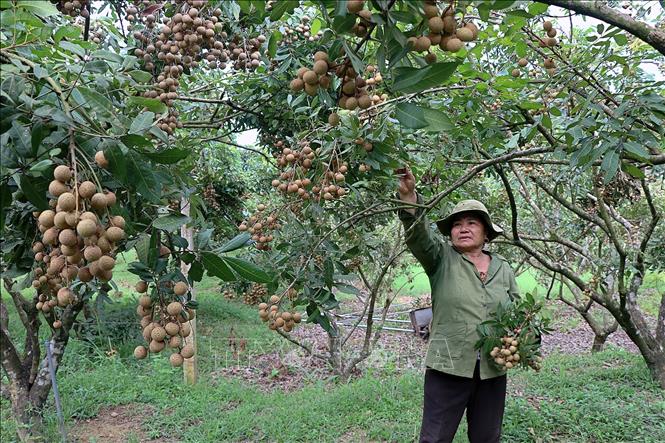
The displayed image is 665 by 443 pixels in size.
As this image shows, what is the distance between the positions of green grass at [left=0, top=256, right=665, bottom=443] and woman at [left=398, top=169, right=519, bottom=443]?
1.07 metres

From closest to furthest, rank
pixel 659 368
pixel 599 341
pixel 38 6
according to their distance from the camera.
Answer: pixel 38 6
pixel 659 368
pixel 599 341

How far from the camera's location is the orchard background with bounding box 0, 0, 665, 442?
2.97 ft

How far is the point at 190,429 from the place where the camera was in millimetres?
3783

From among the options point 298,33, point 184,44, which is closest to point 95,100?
point 184,44

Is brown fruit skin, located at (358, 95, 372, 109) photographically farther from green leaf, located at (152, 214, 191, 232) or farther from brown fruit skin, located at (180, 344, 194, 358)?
brown fruit skin, located at (180, 344, 194, 358)

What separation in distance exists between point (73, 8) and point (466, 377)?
7.53 ft

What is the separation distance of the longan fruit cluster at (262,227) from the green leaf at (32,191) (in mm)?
1230

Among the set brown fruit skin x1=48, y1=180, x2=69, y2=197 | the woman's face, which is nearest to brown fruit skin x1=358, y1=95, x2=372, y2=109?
brown fruit skin x1=48, y1=180, x2=69, y2=197

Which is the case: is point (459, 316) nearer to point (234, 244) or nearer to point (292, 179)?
point (292, 179)

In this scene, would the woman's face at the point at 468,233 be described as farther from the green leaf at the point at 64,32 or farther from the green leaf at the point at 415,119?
the green leaf at the point at 64,32

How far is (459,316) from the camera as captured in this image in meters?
2.38

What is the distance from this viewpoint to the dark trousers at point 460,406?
2330mm

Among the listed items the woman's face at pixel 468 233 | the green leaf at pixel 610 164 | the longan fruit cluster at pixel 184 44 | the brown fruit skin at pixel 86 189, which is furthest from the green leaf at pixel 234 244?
the woman's face at pixel 468 233

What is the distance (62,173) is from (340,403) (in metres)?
3.66
